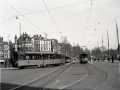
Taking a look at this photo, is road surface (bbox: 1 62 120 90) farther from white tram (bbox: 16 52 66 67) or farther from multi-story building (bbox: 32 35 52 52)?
multi-story building (bbox: 32 35 52 52)

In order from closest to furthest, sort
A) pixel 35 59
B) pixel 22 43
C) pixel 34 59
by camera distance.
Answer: pixel 34 59, pixel 35 59, pixel 22 43

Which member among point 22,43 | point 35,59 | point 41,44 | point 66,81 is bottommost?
point 66,81

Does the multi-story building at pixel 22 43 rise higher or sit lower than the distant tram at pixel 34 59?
higher

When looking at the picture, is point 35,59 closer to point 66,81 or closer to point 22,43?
point 66,81

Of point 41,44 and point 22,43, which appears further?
point 41,44

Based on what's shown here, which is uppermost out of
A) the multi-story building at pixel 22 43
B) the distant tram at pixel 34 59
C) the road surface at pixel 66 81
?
the multi-story building at pixel 22 43

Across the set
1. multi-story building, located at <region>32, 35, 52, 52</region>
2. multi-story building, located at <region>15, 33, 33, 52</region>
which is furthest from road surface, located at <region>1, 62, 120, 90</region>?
multi-story building, located at <region>32, 35, 52, 52</region>

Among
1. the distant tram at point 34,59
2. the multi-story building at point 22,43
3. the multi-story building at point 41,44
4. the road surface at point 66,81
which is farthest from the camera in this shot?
the multi-story building at point 41,44

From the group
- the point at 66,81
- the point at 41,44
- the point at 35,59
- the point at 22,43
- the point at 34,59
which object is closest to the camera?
the point at 66,81

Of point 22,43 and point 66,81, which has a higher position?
point 22,43

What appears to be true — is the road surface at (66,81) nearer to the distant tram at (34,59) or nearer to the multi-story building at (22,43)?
the distant tram at (34,59)

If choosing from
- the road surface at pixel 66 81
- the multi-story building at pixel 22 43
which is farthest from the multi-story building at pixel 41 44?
the road surface at pixel 66 81

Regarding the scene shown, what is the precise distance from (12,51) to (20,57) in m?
2.14

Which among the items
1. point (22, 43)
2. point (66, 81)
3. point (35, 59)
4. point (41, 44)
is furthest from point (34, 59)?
point (41, 44)
